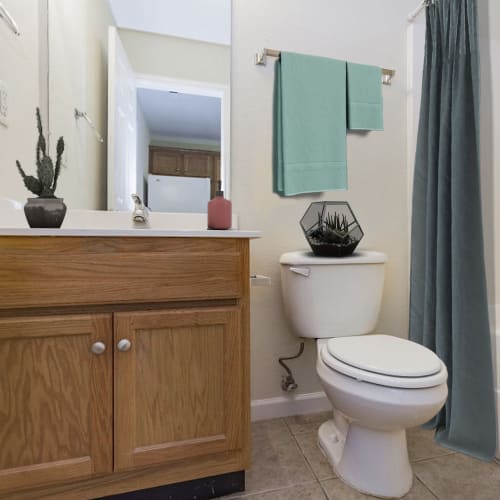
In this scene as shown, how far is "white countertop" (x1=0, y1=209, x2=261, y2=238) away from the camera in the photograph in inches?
32.1

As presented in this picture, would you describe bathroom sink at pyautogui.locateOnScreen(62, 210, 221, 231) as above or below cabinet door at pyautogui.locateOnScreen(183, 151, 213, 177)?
below

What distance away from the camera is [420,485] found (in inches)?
40.8

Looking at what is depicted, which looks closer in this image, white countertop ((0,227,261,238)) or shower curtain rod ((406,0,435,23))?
white countertop ((0,227,261,238))

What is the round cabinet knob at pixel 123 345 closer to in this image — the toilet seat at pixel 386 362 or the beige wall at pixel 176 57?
the toilet seat at pixel 386 362

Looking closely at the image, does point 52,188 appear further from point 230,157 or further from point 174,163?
point 230,157

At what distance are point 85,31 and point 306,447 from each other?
1.96 m

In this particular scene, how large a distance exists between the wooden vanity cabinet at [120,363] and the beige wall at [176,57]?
875 mm

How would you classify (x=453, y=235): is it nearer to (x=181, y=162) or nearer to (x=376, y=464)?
(x=376, y=464)

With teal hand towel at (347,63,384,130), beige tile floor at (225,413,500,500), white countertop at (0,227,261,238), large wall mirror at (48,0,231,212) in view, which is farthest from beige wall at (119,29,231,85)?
beige tile floor at (225,413,500,500)

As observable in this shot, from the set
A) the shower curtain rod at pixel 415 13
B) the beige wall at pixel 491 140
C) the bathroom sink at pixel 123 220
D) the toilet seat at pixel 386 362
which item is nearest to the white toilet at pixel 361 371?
the toilet seat at pixel 386 362

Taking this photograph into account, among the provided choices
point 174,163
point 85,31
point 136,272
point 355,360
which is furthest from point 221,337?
point 85,31

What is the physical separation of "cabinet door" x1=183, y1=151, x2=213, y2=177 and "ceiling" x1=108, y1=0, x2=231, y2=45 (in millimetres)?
497

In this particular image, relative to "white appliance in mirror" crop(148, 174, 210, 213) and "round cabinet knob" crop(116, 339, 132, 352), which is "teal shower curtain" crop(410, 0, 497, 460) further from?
"round cabinet knob" crop(116, 339, 132, 352)

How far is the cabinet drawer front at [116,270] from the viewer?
0.79 metres
